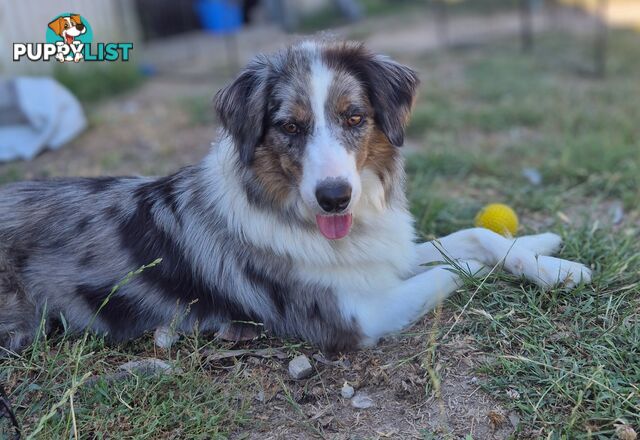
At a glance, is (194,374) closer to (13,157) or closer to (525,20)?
(13,157)

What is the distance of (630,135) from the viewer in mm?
5754

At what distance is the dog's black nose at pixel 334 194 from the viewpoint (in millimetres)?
2666

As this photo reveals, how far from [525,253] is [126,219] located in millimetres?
2165

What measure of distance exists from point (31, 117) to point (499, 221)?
5.05m

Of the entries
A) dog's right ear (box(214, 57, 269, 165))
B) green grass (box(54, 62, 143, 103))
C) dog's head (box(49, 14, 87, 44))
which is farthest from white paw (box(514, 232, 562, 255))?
green grass (box(54, 62, 143, 103))

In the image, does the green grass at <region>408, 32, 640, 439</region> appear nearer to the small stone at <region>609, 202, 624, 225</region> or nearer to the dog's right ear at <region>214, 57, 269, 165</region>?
the small stone at <region>609, 202, 624, 225</region>

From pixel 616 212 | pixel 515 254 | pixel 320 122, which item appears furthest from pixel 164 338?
pixel 616 212

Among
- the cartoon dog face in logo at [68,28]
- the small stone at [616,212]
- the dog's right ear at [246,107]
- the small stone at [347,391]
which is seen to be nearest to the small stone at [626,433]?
the small stone at [347,391]

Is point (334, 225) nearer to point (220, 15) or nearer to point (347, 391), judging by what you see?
point (347, 391)

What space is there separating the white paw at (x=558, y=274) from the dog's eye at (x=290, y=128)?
143cm

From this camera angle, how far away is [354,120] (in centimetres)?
293

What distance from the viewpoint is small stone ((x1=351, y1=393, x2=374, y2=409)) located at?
2.74 meters

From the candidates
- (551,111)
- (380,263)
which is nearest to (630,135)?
(551,111)

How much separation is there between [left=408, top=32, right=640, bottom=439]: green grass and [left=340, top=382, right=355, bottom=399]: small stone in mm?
530
